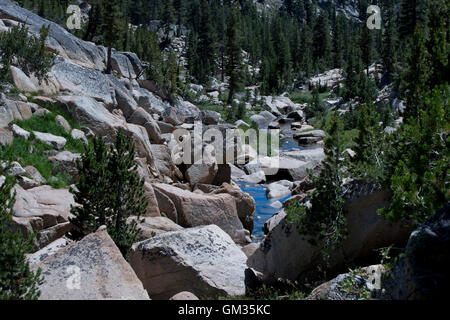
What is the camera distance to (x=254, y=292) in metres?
9.47

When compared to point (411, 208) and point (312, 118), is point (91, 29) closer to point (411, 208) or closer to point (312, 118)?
point (312, 118)

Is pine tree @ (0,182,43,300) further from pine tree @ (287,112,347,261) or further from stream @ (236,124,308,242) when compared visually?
stream @ (236,124,308,242)

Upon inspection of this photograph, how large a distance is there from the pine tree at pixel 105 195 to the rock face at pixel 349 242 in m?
3.43

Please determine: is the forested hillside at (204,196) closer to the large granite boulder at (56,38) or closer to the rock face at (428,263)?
the rock face at (428,263)

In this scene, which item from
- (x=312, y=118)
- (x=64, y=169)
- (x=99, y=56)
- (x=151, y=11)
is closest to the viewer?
(x=64, y=169)

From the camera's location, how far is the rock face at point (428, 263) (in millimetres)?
4957

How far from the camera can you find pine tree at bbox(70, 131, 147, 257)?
1027 cm

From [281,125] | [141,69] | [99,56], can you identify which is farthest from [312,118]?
[99,56]

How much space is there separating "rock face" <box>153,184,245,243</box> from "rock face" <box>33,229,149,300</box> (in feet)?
22.4

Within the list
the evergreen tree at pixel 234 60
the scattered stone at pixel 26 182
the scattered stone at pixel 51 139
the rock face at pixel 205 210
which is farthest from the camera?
the evergreen tree at pixel 234 60

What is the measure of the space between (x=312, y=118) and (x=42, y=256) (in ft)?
153

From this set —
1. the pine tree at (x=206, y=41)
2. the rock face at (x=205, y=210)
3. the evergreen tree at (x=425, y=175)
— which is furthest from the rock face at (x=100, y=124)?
the pine tree at (x=206, y=41)

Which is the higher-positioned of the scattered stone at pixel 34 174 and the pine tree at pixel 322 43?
the pine tree at pixel 322 43
